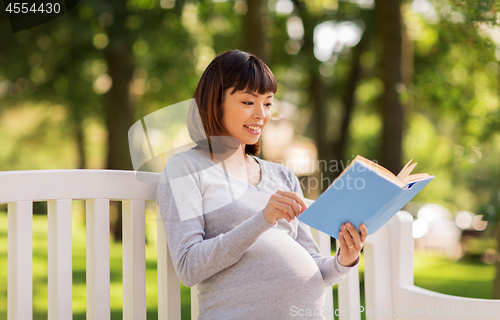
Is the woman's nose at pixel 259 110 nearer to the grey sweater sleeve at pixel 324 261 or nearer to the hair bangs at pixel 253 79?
the hair bangs at pixel 253 79

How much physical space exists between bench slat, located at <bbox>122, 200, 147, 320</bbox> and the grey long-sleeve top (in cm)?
12

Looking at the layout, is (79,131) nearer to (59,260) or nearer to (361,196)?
(59,260)

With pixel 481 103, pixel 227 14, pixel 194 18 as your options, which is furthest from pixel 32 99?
pixel 481 103

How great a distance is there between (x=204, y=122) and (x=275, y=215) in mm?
545

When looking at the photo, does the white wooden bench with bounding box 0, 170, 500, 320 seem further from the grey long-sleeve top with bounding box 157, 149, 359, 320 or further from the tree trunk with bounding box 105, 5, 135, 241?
the tree trunk with bounding box 105, 5, 135, 241

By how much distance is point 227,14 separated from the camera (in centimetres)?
875

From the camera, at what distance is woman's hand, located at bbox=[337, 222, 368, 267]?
4.62ft

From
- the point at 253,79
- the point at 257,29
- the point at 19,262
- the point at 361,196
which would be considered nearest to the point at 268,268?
the point at 361,196

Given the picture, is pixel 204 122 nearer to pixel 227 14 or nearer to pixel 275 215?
pixel 275 215

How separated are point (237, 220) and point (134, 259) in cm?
37

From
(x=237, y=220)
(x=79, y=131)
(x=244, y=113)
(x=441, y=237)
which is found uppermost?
(x=79, y=131)

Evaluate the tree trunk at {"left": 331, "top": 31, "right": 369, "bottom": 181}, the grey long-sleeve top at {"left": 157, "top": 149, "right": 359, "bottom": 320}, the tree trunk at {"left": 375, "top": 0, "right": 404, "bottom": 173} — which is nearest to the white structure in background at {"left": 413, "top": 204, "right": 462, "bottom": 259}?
the tree trunk at {"left": 331, "top": 31, "right": 369, "bottom": 181}

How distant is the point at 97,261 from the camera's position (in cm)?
152

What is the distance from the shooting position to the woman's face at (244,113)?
167 cm
